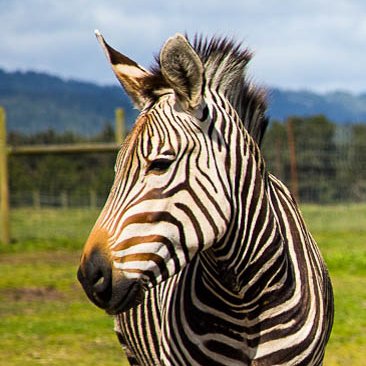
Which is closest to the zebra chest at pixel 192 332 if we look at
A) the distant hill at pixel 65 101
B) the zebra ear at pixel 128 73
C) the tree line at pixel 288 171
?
the zebra ear at pixel 128 73

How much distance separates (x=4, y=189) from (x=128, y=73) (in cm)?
1197

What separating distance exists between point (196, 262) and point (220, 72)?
2.20ft

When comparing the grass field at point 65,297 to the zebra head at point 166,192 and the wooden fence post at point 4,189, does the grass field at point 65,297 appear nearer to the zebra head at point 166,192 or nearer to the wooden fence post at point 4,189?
the wooden fence post at point 4,189

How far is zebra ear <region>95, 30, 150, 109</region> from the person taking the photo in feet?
10.7

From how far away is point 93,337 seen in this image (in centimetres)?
803

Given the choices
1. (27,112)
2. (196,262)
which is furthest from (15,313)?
(27,112)

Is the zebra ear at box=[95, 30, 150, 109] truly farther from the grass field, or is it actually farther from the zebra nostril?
the grass field

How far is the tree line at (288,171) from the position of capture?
18766 millimetres

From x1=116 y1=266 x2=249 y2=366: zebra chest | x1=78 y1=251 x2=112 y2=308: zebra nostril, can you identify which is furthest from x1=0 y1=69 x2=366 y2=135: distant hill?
x1=78 y1=251 x2=112 y2=308: zebra nostril

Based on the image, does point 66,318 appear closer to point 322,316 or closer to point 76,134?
point 322,316

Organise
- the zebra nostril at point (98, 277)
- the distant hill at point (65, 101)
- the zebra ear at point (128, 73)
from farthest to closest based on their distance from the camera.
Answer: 1. the distant hill at point (65, 101)
2. the zebra ear at point (128, 73)
3. the zebra nostril at point (98, 277)

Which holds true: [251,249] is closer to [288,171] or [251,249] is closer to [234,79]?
[234,79]

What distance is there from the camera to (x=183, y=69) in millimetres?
3027

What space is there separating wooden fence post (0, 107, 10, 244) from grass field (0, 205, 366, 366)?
232 millimetres
